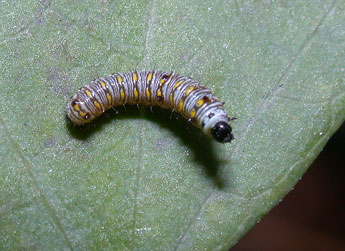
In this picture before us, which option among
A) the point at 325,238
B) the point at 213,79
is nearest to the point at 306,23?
the point at 213,79

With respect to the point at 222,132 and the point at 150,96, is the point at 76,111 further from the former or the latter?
the point at 222,132

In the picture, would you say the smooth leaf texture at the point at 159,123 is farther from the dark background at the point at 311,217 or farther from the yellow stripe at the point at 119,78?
the dark background at the point at 311,217

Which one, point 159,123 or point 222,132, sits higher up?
point 222,132

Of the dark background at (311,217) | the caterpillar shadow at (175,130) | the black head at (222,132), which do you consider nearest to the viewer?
the black head at (222,132)

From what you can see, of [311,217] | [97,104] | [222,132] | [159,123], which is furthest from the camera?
[311,217]

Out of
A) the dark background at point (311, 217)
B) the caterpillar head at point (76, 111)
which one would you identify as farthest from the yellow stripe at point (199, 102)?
the dark background at point (311, 217)

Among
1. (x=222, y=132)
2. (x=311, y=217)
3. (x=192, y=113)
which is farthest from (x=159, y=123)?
(x=311, y=217)
